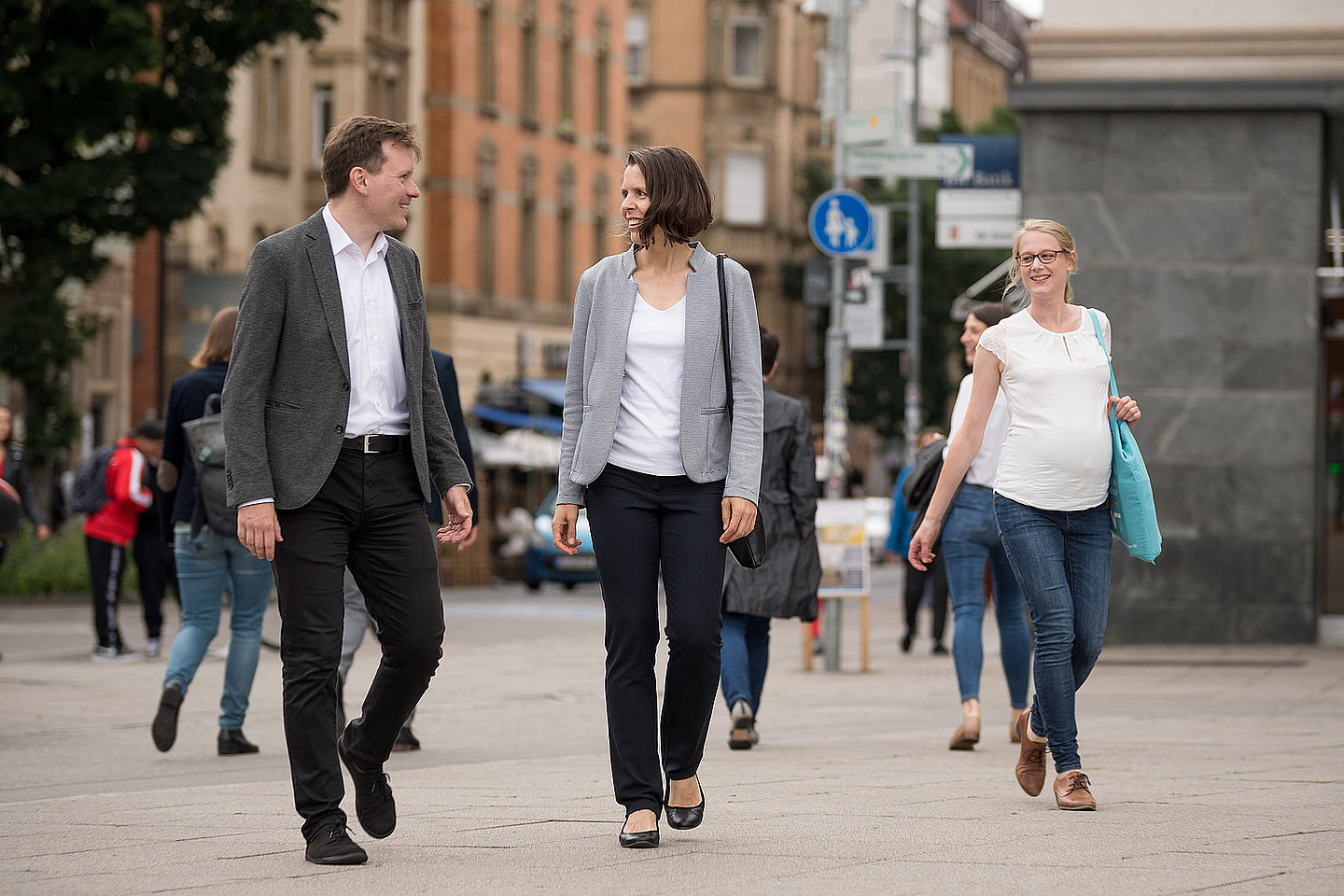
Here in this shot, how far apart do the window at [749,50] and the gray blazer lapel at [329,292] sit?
59207mm

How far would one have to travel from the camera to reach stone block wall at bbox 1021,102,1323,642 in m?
14.9

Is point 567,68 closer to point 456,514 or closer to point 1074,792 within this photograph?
point 1074,792

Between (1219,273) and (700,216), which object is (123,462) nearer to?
(1219,273)

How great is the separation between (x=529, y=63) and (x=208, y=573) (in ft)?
133

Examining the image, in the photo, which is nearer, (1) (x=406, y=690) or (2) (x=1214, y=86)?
(1) (x=406, y=690)

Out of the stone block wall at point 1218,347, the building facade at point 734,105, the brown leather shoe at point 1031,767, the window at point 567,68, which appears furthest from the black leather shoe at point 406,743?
the building facade at point 734,105

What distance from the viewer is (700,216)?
6.43 meters

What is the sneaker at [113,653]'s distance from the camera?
16422 millimetres

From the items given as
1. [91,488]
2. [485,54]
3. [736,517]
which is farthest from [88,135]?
[485,54]

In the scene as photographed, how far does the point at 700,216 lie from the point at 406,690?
1629 mm

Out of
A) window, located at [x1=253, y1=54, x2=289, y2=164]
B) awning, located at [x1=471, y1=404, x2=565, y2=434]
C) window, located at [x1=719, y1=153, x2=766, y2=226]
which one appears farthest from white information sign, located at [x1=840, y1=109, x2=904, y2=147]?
window, located at [x1=719, y1=153, x2=766, y2=226]

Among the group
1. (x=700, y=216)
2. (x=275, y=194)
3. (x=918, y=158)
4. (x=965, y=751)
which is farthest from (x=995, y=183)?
(x=275, y=194)

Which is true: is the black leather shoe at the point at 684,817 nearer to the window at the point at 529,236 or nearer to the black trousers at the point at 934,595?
the black trousers at the point at 934,595

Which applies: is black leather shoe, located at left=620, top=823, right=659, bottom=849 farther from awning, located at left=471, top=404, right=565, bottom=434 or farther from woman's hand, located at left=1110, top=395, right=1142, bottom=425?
awning, located at left=471, top=404, right=565, bottom=434
